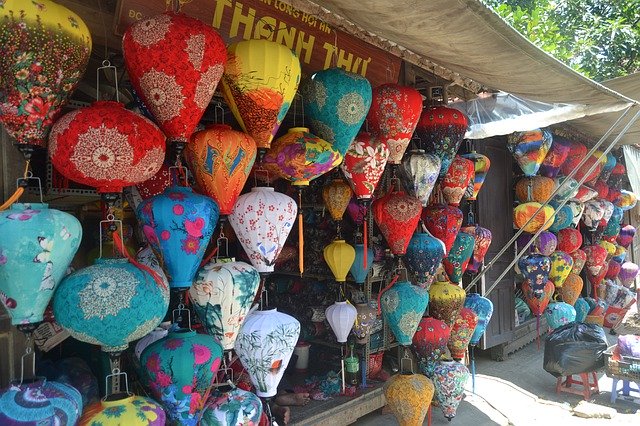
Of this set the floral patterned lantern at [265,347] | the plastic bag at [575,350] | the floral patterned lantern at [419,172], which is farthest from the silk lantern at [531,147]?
the floral patterned lantern at [265,347]

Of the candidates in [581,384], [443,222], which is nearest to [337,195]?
[443,222]

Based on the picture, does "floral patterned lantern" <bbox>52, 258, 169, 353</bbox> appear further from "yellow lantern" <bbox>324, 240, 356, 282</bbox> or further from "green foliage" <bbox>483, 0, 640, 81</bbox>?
"green foliage" <bbox>483, 0, 640, 81</bbox>

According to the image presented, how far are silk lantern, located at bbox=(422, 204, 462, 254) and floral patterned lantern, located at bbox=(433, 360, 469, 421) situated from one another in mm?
804

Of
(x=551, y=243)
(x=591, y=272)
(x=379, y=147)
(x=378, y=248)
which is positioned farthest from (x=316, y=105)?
(x=591, y=272)

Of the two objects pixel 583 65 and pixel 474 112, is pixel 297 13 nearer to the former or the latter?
pixel 474 112

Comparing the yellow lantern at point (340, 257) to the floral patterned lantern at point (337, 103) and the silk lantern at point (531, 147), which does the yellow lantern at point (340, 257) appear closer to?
the floral patterned lantern at point (337, 103)

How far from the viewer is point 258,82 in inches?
69.1

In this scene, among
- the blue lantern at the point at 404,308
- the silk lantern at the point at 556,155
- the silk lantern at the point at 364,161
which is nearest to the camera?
the silk lantern at the point at 364,161

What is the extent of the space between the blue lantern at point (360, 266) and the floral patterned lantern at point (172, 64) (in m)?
1.70

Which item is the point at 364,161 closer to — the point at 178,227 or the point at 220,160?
the point at 220,160

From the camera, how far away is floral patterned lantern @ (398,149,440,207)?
110 inches

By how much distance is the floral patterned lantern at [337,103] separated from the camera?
214 centimetres

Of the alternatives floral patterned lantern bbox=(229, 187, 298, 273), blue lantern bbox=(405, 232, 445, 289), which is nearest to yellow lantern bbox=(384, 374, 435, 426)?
blue lantern bbox=(405, 232, 445, 289)

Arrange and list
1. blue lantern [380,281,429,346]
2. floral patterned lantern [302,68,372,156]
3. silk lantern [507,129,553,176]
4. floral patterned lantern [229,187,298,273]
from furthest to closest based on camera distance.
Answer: silk lantern [507,129,553,176]
blue lantern [380,281,429,346]
floral patterned lantern [302,68,372,156]
floral patterned lantern [229,187,298,273]
